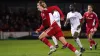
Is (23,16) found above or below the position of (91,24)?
below

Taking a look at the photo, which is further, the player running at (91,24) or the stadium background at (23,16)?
the stadium background at (23,16)

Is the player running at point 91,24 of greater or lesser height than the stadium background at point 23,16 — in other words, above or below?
above

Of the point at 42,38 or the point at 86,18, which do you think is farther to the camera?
the point at 86,18

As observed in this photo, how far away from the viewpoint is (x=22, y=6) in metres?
35.2

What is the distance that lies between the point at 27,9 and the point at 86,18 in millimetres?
18722

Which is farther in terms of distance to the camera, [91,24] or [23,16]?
[23,16]

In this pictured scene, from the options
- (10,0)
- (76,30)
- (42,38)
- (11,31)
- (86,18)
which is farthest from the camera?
(10,0)

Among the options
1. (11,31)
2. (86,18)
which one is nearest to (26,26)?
(11,31)

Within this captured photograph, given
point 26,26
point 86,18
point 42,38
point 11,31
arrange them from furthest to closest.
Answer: point 26,26, point 11,31, point 86,18, point 42,38

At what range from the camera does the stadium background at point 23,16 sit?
1218 inches

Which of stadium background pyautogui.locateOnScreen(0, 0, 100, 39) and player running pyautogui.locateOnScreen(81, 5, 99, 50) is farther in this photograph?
stadium background pyautogui.locateOnScreen(0, 0, 100, 39)

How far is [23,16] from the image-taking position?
33.5 meters

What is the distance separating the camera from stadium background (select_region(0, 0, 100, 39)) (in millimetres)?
30945

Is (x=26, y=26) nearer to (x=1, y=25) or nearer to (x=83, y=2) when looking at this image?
(x=1, y=25)
